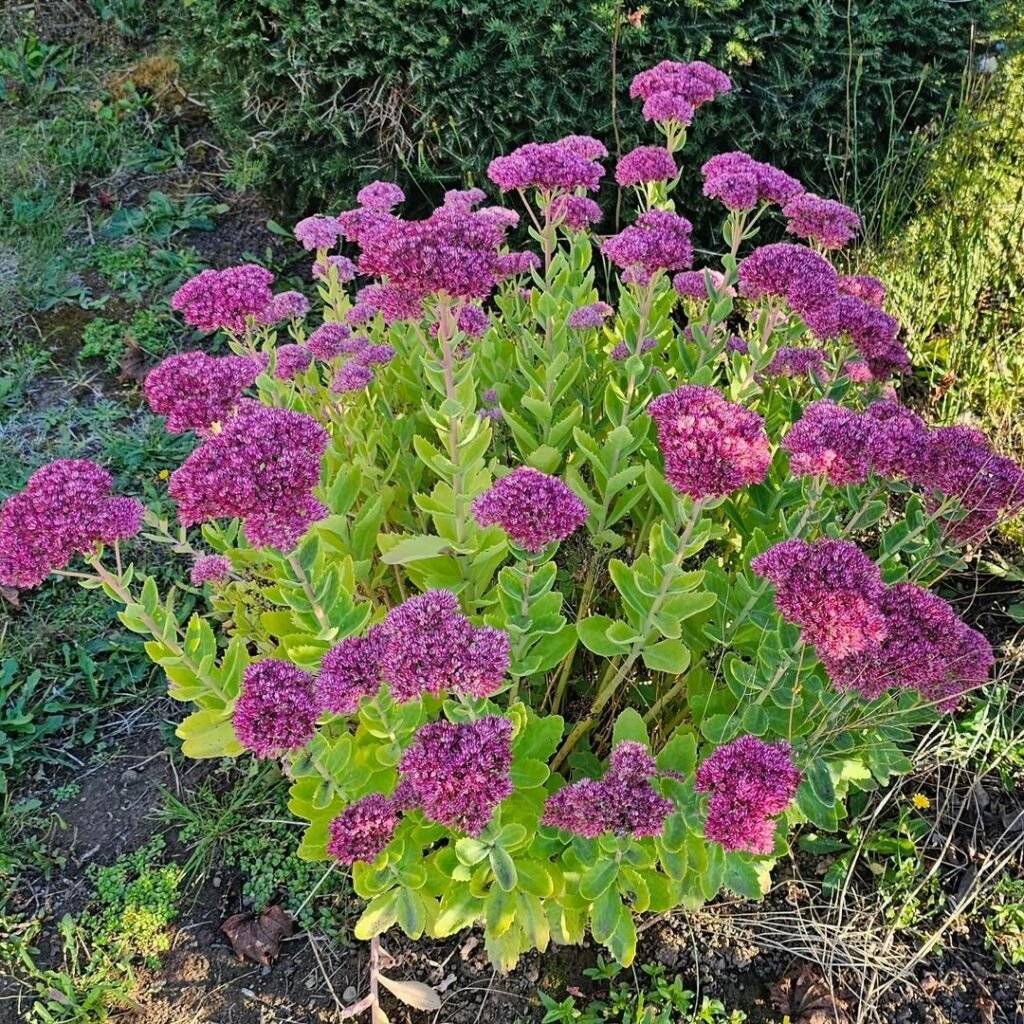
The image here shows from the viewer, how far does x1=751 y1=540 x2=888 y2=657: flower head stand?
5.28 feet

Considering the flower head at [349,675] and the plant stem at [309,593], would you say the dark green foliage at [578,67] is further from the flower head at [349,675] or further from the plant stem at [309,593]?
the flower head at [349,675]

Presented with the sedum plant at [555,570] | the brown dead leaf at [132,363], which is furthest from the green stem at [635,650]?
the brown dead leaf at [132,363]

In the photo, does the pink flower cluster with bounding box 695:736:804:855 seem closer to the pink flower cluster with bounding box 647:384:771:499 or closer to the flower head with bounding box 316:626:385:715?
the pink flower cluster with bounding box 647:384:771:499

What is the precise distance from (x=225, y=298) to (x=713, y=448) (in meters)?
1.29

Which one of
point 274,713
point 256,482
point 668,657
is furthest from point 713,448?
point 274,713

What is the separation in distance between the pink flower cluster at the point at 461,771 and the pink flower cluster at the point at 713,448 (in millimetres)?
595

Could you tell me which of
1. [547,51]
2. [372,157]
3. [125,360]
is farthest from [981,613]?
[125,360]

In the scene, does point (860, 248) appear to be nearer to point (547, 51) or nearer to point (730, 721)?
point (547, 51)

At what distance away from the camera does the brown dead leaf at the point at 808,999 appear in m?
2.14

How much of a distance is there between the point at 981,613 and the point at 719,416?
1.88 m

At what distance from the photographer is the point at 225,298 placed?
2.17 meters

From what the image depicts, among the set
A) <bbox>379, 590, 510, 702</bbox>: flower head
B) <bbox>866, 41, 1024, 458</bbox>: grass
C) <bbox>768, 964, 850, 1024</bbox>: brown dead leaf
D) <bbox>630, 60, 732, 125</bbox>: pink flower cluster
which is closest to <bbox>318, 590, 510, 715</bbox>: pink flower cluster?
<bbox>379, 590, 510, 702</bbox>: flower head

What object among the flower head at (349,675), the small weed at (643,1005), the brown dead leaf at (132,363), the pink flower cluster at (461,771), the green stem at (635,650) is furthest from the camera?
the brown dead leaf at (132,363)

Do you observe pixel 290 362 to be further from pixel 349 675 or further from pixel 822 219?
pixel 822 219
